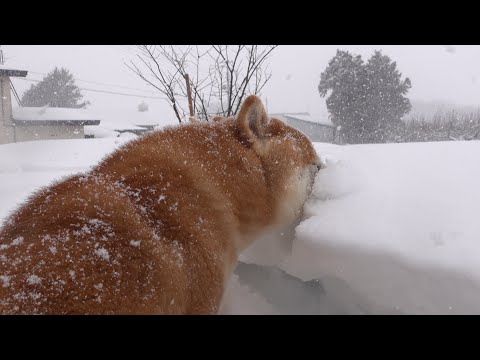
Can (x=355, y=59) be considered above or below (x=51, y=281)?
above

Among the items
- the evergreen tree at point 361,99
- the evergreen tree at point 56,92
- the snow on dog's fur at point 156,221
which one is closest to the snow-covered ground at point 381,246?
the snow on dog's fur at point 156,221

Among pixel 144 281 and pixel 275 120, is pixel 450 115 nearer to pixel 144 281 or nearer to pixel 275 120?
pixel 275 120

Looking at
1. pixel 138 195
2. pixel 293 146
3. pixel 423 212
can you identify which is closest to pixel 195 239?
pixel 138 195

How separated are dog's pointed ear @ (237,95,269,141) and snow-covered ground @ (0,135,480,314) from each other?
61cm

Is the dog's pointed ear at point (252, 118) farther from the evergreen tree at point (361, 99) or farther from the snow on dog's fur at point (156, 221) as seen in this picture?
the evergreen tree at point (361, 99)

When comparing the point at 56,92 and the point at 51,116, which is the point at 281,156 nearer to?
the point at 51,116

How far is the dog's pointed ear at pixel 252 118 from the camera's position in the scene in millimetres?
2051

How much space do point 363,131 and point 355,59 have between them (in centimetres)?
401

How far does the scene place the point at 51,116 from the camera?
46.3ft

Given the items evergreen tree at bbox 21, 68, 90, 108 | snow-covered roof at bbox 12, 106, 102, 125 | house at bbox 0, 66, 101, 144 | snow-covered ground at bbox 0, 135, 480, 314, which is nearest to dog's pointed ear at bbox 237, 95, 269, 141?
snow-covered ground at bbox 0, 135, 480, 314

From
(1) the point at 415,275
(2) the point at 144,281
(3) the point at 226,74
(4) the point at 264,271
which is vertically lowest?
(4) the point at 264,271

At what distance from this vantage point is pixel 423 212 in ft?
6.81

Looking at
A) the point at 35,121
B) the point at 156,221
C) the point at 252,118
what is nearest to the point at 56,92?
the point at 35,121

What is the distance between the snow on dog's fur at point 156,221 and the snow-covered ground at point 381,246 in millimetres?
297
